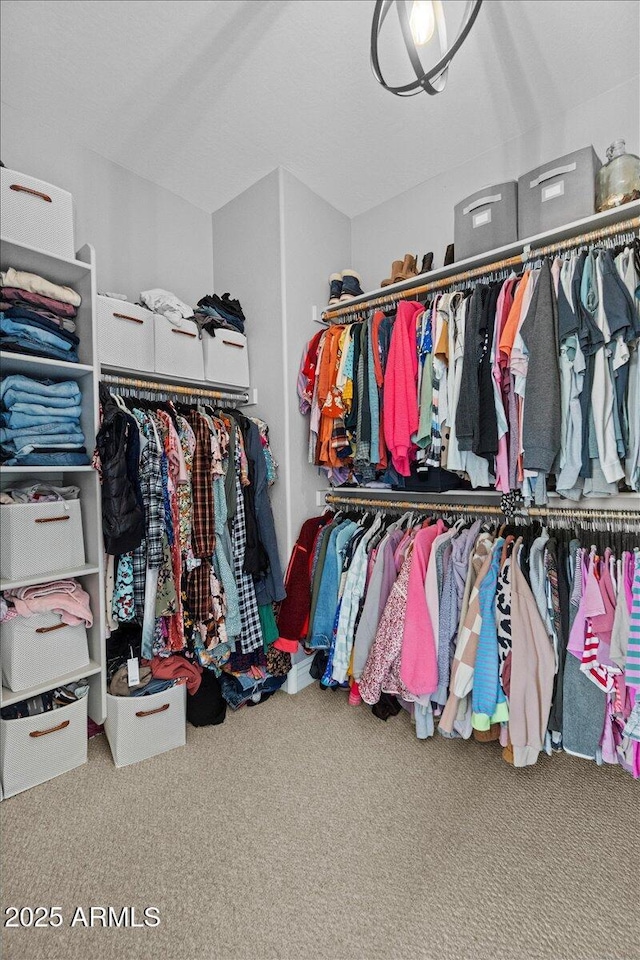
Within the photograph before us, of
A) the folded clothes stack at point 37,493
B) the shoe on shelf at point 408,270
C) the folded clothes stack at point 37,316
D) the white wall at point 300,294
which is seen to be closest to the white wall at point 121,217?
the folded clothes stack at point 37,316

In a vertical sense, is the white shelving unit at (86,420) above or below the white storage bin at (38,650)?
above

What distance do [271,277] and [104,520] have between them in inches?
57.6

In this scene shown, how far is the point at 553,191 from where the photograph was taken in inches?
69.8

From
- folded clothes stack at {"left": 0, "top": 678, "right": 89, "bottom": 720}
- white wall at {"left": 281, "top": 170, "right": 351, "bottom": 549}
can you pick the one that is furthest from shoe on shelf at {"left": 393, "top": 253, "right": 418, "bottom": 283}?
folded clothes stack at {"left": 0, "top": 678, "right": 89, "bottom": 720}

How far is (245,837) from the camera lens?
57.2 inches

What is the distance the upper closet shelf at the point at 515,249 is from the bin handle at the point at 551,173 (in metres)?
0.22

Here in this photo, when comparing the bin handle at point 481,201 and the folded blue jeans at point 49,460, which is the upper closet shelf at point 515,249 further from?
the folded blue jeans at point 49,460

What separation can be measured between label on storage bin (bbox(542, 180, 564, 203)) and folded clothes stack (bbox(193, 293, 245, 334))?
58.0 inches

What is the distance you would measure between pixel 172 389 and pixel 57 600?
1.02 metres

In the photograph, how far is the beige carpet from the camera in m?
1.15

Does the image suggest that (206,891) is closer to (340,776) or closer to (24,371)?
(340,776)

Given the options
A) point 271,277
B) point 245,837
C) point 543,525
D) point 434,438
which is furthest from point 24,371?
point 543,525

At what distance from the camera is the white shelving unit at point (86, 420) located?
1728 mm

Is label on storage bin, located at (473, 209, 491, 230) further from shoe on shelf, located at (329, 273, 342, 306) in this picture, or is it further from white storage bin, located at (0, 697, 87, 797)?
white storage bin, located at (0, 697, 87, 797)
